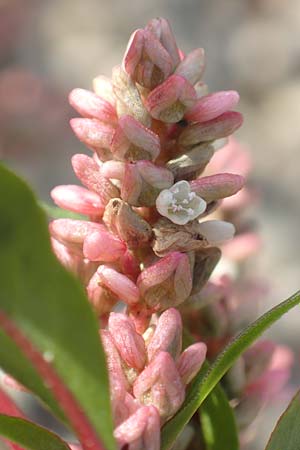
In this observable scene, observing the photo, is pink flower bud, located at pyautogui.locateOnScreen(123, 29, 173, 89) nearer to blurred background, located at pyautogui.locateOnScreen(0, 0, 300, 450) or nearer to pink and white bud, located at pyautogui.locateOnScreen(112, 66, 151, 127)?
pink and white bud, located at pyautogui.locateOnScreen(112, 66, 151, 127)

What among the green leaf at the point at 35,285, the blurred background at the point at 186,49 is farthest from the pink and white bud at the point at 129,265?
the blurred background at the point at 186,49

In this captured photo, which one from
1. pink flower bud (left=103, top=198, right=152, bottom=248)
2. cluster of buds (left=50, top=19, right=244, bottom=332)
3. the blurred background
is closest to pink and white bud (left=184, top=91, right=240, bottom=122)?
cluster of buds (left=50, top=19, right=244, bottom=332)

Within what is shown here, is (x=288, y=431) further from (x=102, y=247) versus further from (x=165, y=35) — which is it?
(x=165, y=35)

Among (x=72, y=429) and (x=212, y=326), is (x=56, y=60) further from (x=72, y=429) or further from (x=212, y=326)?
(x=72, y=429)

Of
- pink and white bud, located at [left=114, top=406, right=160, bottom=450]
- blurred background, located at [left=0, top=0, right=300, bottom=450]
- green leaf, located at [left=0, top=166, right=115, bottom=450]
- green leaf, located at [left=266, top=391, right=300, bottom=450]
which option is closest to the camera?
green leaf, located at [left=0, top=166, right=115, bottom=450]

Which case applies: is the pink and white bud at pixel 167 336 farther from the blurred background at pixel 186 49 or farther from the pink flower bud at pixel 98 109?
the blurred background at pixel 186 49

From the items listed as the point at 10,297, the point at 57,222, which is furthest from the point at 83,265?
the point at 10,297
